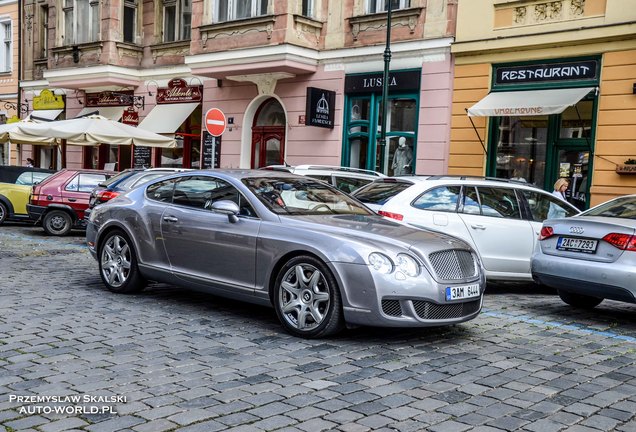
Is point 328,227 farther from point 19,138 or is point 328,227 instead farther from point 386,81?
point 19,138

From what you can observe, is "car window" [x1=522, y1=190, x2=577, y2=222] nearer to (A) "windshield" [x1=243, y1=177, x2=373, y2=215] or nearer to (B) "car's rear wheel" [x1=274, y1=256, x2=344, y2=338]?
(A) "windshield" [x1=243, y1=177, x2=373, y2=215]

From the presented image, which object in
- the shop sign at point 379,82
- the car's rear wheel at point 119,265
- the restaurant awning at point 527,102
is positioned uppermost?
the shop sign at point 379,82

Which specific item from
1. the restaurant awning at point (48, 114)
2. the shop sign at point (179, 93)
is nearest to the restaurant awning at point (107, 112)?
the restaurant awning at point (48, 114)

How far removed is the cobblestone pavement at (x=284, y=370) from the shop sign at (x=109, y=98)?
Result: 1707 cm

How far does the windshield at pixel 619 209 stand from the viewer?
25.1ft

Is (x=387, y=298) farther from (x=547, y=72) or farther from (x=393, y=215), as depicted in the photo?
(x=547, y=72)

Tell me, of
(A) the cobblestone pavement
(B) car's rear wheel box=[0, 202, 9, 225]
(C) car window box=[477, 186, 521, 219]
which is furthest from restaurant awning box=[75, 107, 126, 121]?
(C) car window box=[477, 186, 521, 219]

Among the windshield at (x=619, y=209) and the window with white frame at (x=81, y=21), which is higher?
the window with white frame at (x=81, y=21)

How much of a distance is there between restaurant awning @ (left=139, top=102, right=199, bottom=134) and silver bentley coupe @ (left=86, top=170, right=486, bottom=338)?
47.0 ft

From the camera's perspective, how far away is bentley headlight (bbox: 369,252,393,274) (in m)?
5.93

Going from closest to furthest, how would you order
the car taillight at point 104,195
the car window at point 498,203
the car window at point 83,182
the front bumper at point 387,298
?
the front bumper at point 387,298 < the car window at point 498,203 < the car taillight at point 104,195 < the car window at point 83,182

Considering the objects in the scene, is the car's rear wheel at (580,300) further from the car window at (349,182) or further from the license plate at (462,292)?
the car window at (349,182)

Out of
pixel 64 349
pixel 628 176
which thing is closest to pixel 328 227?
pixel 64 349

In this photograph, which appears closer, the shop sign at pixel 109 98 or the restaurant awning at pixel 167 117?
the restaurant awning at pixel 167 117
